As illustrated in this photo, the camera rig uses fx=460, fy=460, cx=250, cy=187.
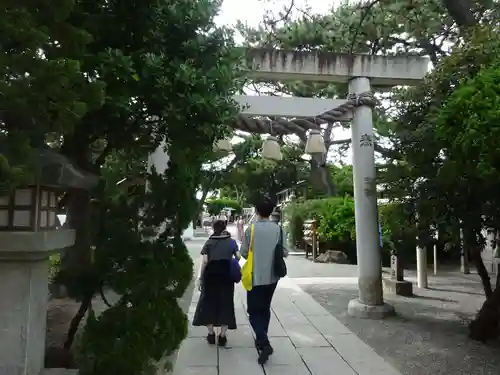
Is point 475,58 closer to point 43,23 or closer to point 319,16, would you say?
point 43,23

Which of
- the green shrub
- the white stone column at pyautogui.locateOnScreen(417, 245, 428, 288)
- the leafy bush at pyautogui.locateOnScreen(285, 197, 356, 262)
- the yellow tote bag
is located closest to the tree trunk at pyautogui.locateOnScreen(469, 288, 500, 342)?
the green shrub

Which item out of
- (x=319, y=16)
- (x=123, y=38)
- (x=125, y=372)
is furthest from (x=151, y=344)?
(x=319, y=16)

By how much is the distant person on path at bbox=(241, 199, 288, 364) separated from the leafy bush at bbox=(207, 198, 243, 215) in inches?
1293

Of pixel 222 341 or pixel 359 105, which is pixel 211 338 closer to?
pixel 222 341

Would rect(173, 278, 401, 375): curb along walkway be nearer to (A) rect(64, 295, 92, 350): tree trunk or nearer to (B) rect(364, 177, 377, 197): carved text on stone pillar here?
(A) rect(64, 295, 92, 350): tree trunk

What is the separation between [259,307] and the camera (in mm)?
4965

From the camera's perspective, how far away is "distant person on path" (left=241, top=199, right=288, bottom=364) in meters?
4.88

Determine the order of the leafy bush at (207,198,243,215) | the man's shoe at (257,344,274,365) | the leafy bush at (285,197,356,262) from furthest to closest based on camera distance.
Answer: the leafy bush at (207,198,243,215) → the leafy bush at (285,197,356,262) → the man's shoe at (257,344,274,365)

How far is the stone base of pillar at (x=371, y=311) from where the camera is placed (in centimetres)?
714

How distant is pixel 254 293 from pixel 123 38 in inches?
119

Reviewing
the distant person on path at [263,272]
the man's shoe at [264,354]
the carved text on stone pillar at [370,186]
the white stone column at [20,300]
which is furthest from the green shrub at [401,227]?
the white stone column at [20,300]

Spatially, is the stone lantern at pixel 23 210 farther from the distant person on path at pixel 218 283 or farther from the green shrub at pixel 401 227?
the green shrub at pixel 401 227

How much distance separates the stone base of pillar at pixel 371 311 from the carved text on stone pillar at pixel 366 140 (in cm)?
251

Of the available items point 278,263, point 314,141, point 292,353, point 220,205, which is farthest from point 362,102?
point 220,205
